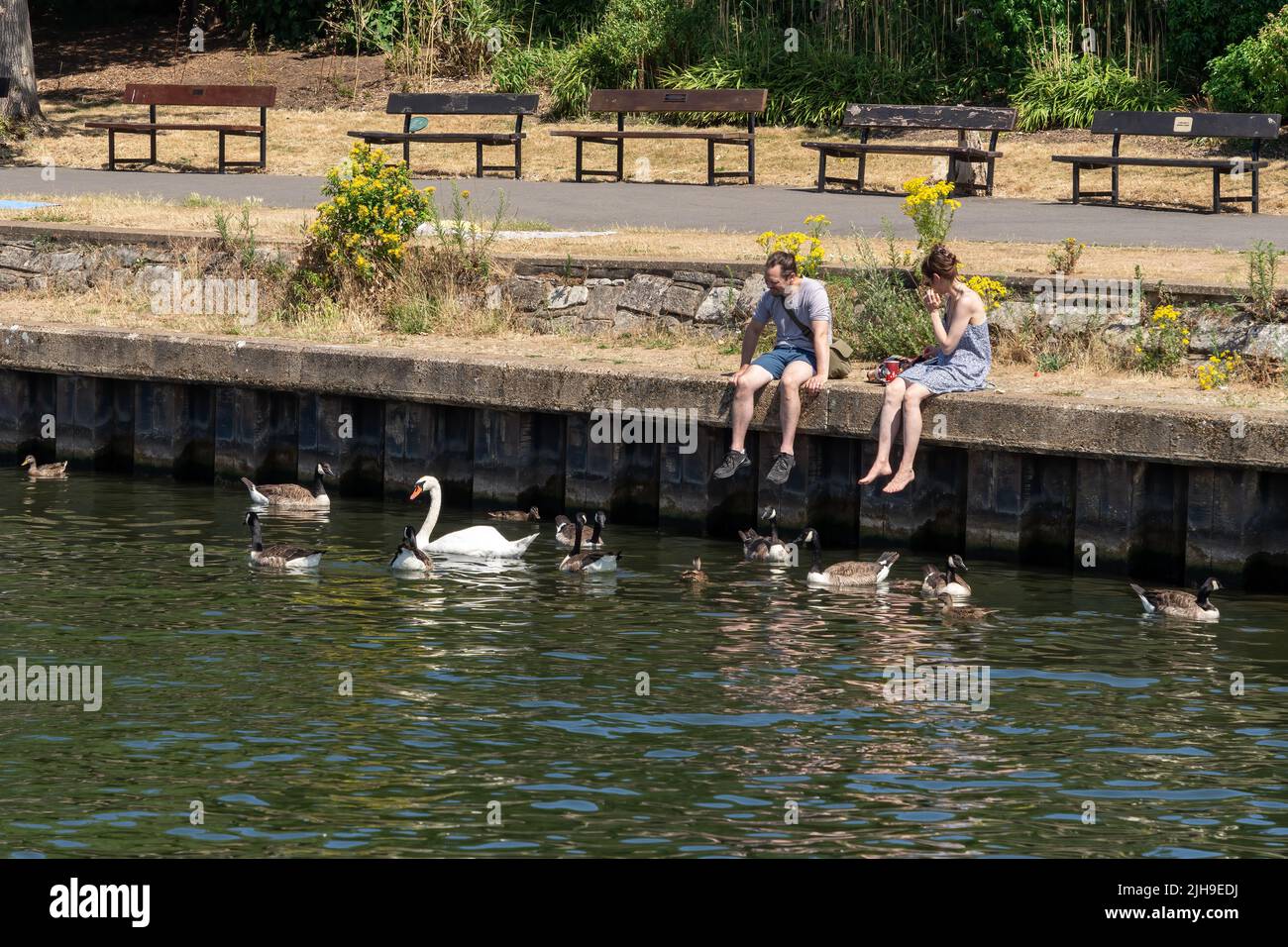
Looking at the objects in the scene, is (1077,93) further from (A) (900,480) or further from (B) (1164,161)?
(A) (900,480)

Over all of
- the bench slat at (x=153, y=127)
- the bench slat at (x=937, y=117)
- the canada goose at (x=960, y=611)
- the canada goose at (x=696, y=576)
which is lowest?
the canada goose at (x=960, y=611)

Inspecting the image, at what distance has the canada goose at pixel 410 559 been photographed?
14.3 metres

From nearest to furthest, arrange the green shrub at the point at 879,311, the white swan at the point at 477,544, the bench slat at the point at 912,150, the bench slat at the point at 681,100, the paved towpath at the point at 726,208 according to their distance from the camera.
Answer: the white swan at the point at 477,544
the green shrub at the point at 879,311
the paved towpath at the point at 726,208
the bench slat at the point at 912,150
the bench slat at the point at 681,100

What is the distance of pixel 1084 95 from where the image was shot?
95.3ft

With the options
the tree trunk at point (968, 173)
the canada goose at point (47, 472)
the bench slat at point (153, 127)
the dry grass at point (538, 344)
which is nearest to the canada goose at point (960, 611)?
the dry grass at point (538, 344)

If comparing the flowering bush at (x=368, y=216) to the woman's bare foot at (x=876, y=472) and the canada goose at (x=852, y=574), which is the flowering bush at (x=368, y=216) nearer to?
the woman's bare foot at (x=876, y=472)

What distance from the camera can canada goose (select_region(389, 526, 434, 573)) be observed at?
1426cm

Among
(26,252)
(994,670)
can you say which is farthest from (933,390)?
(26,252)

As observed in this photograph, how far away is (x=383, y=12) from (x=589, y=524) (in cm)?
2261

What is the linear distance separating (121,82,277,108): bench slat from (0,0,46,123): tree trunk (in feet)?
9.48

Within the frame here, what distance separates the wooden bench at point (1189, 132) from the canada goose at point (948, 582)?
34.6 feet

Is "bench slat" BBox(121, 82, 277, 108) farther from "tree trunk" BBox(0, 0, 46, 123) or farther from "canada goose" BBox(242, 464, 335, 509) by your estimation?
"canada goose" BBox(242, 464, 335, 509)

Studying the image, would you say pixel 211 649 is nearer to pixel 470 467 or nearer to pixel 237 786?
pixel 237 786

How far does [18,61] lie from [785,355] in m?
19.3
